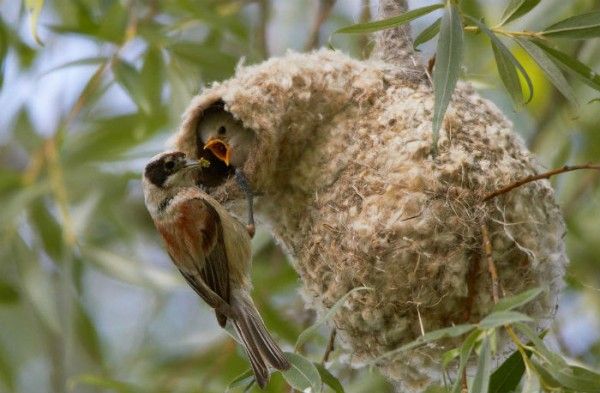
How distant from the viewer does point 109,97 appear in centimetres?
685

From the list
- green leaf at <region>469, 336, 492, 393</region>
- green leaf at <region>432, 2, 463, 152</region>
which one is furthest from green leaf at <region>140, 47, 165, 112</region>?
green leaf at <region>469, 336, 492, 393</region>

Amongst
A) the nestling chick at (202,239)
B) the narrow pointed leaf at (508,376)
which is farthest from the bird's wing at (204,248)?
the narrow pointed leaf at (508,376)

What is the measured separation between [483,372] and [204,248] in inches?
67.2

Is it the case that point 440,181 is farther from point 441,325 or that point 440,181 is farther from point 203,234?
point 203,234

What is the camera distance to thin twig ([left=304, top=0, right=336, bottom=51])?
5032 millimetres

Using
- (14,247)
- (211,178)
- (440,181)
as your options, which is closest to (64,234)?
(14,247)

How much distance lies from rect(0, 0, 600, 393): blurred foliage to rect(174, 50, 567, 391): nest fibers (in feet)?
1.98

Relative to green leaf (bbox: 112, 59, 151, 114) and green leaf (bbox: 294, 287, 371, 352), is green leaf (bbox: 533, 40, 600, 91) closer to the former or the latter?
green leaf (bbox: 294, 287, 371, 352)

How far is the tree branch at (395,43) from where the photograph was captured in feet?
12.3

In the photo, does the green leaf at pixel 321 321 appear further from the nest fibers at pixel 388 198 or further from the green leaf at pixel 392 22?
the green leaf at pixel 392 22

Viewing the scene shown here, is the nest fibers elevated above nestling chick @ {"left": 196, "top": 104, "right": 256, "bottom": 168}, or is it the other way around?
nestling chick @ {"left": 196, "top": 104, "right": 256, "bottom": 168}

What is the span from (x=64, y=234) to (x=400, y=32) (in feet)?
6.01

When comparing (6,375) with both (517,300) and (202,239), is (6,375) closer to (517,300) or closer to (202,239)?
(202,239)

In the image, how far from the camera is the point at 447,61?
288cm
